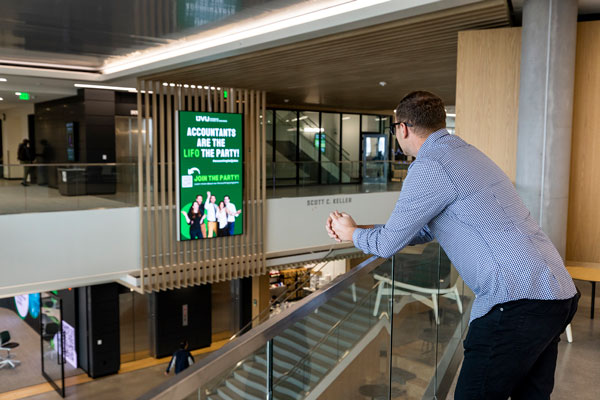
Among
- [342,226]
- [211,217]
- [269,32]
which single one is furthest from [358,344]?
[211,217]

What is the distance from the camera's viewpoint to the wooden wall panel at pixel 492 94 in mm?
5324

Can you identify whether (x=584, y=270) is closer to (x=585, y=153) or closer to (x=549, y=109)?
(x=585, y=153)

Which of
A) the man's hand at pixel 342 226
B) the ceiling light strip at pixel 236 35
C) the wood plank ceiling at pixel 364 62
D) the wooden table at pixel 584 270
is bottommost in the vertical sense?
the wooden table at pixel 584 270

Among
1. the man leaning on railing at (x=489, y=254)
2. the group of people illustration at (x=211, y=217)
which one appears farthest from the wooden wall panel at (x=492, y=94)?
the group of people illustration at (x=211, y=217)

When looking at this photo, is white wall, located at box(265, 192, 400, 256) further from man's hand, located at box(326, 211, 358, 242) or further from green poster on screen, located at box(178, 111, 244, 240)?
man's hand, located at box(326, 211, 358, 242)

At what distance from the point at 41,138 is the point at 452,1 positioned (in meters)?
14.4

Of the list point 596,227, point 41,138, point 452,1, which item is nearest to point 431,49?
point 452,1

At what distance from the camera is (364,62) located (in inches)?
325

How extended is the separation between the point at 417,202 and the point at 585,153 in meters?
3.87

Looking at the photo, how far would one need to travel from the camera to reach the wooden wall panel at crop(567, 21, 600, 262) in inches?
190

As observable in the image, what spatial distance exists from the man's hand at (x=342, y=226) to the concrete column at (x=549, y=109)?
310 centimetres

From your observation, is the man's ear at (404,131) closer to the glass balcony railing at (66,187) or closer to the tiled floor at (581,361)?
the tiled floor at (581,361)

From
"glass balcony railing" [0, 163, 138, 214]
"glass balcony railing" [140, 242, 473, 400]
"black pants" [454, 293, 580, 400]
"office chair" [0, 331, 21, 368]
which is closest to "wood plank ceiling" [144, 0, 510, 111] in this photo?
"glass balcony railing" [0, 163, 138, 214]

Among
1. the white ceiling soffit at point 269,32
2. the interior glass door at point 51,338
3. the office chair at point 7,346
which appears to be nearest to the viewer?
the white ceiling soffit at point 269,32
